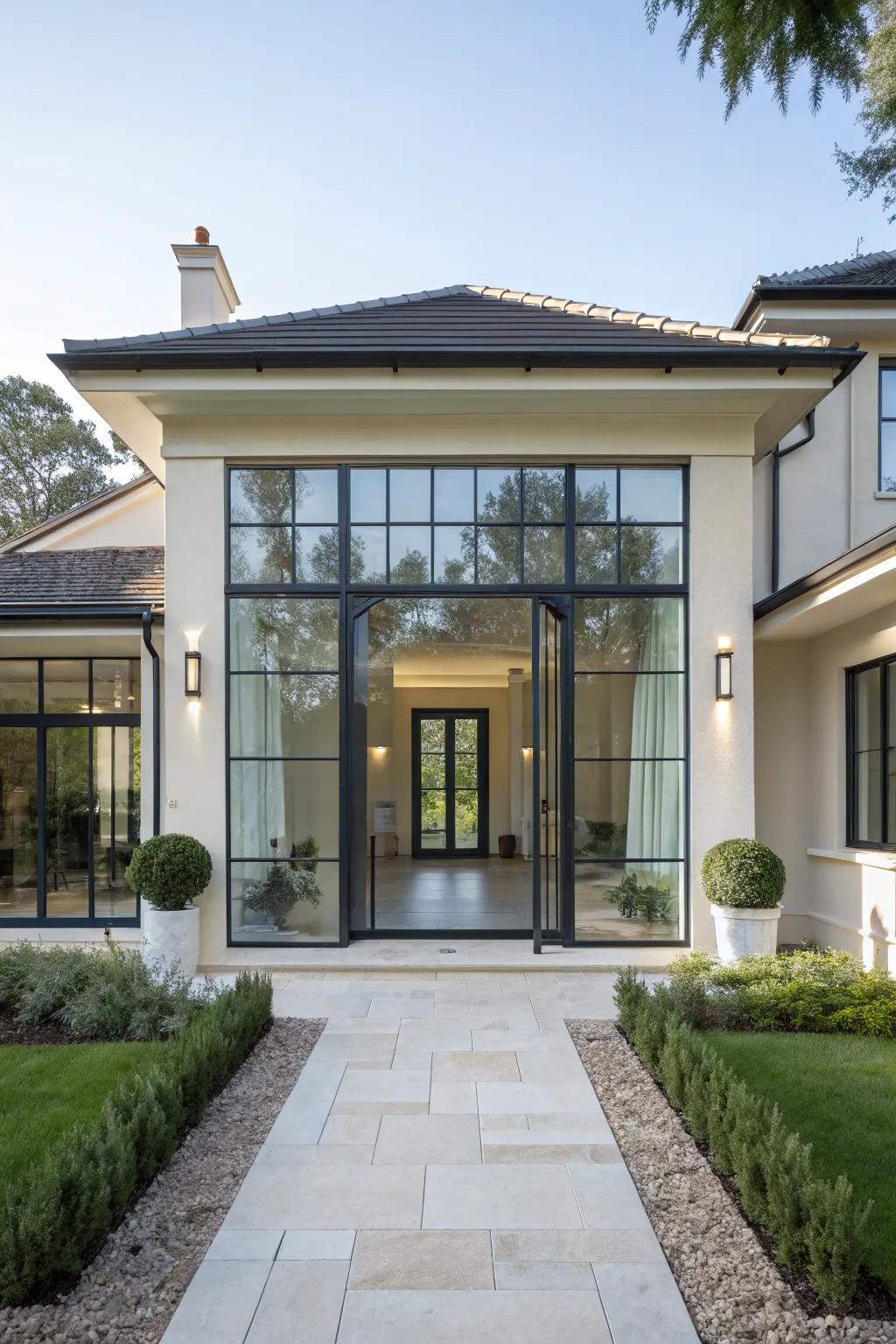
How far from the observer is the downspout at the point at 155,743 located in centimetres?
737

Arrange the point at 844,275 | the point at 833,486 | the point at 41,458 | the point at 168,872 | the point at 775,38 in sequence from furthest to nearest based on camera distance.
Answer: the point at 41,458
the point at 844,275
the point at 833,486
the point at 168,872
the point at 775,38

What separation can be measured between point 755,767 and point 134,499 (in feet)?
25.5

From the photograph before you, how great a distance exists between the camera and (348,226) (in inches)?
472

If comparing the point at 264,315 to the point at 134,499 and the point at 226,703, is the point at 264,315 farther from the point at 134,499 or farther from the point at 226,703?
the point at 134,499

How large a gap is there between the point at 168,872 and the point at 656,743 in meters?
3.94

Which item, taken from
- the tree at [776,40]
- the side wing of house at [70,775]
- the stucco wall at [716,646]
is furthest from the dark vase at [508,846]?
the tree at [776,40]

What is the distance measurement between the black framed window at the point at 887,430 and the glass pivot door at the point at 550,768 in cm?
351

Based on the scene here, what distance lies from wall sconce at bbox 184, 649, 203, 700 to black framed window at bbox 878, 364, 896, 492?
6.31 metres

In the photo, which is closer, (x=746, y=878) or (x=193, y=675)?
(x=746, y=878)

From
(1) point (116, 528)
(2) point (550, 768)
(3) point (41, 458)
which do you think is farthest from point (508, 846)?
(3) point (41, 458)

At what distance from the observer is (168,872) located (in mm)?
6688

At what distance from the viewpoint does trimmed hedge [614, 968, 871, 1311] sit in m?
2.63

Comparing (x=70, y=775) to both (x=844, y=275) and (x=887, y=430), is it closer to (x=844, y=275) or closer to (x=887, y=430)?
(x=887, y=430)

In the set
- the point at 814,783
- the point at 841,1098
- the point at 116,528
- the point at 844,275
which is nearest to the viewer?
the point at 841,1098
